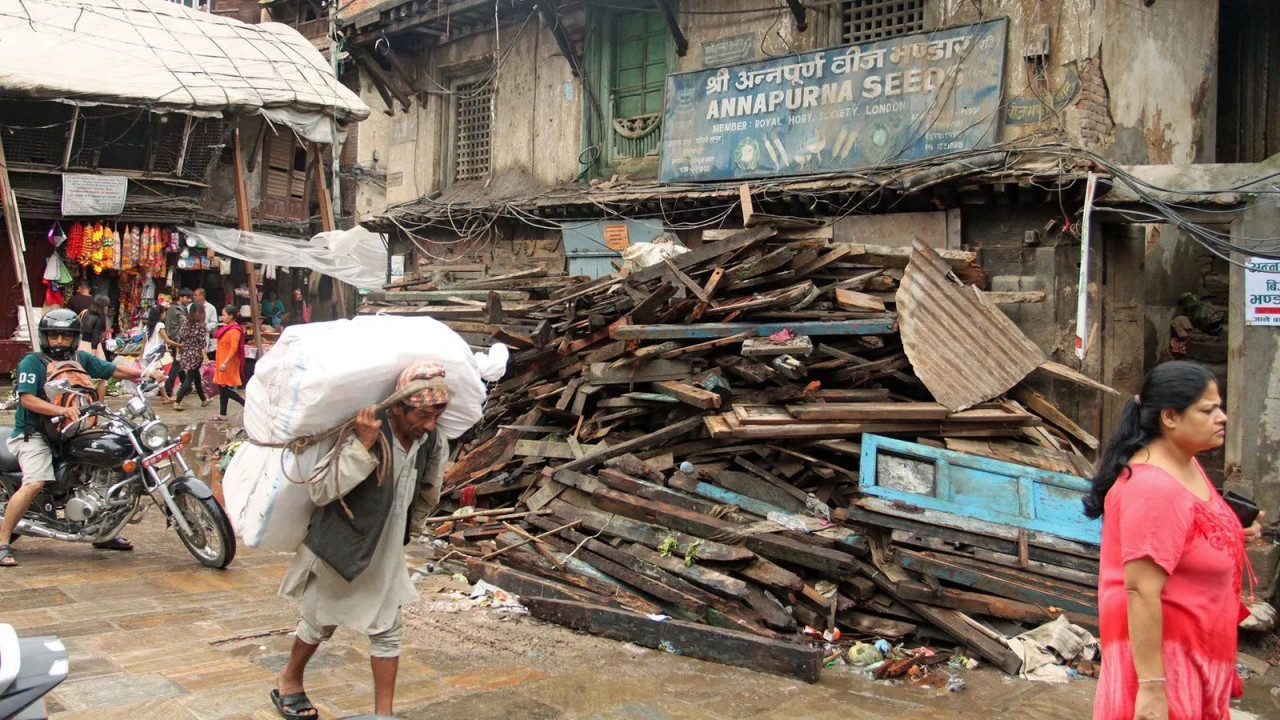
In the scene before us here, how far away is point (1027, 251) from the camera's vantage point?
1068 centimetres

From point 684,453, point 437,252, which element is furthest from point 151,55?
point 684,453

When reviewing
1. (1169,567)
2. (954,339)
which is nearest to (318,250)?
(954,339)

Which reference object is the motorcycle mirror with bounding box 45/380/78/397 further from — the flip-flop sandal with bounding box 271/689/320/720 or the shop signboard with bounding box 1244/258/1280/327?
the shop signboard with bounding box 1244/258/1280/327

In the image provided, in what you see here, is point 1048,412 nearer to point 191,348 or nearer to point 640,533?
point 640,533

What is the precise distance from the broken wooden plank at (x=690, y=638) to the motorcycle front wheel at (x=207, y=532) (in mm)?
2290

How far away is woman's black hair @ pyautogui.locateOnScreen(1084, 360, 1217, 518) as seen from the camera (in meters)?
3.00

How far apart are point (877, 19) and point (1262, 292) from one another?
577 cm

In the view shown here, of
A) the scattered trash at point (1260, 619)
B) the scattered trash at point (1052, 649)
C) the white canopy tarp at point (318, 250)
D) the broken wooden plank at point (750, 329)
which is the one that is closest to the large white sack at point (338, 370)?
the scattered trash at point (1052, 649)

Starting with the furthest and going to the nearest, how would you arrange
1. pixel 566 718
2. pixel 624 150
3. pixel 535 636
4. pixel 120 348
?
pixel 120 348 → pixel 624 150 → pixel 535 636 → pixel 566 718

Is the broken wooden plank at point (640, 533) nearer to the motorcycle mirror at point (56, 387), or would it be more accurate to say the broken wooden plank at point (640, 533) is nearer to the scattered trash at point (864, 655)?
the scattered trash at point (864, 655)

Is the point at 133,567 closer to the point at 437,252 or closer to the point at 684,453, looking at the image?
the point at 684,453

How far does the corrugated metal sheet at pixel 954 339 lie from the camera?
25.6 ft

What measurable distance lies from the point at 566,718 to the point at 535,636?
1418mm

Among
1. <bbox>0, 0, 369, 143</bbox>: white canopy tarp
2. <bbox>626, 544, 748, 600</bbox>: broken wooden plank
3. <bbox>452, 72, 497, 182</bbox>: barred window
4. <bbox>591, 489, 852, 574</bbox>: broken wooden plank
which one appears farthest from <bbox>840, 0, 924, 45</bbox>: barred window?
<bbox>0, 0, 369, 143</bbox>: white canopy tarp
